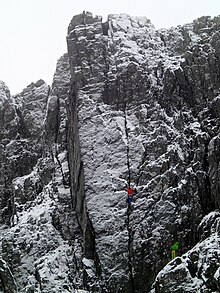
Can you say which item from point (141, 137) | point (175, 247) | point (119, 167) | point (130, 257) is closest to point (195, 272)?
point (175, 247)

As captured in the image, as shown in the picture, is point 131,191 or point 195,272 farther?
point 131,191

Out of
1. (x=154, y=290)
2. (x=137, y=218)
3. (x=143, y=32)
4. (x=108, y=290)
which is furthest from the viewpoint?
(x=143, y=32)

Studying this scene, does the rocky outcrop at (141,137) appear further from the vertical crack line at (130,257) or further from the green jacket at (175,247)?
the green jacket at (175,247)

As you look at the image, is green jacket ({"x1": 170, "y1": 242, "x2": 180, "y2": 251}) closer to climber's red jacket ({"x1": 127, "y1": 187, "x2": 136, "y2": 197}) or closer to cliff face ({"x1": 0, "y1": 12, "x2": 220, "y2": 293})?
cliff face ({"x1": 0, "y1": 12, "x2": 220, "y2": 293})

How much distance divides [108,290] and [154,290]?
3843mm

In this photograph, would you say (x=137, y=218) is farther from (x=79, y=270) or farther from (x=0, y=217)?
(x=0, y=217)

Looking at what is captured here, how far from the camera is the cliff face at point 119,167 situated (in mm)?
34031

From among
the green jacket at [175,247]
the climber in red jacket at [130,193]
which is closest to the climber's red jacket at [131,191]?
the climber in red jacket at [130,193]

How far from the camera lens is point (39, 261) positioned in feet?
119

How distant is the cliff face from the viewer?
3403cm

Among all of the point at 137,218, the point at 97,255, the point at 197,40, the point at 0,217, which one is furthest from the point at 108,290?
the point at 197,40

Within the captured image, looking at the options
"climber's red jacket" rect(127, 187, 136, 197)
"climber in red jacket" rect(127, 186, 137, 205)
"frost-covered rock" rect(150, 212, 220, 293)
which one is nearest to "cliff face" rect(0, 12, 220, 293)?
"frost-covered rock" rect(150, 212, 220, 293)

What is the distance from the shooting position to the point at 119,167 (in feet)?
127

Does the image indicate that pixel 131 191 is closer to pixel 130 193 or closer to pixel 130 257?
pixel 130 193
